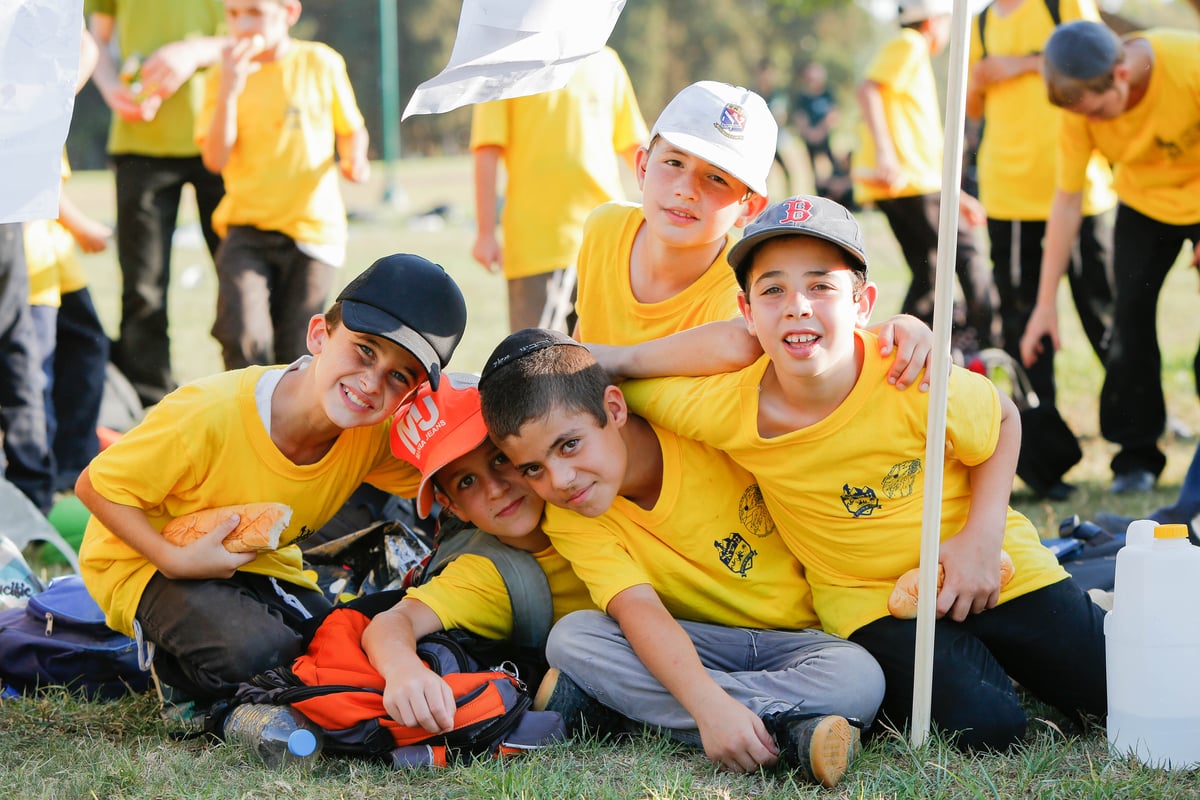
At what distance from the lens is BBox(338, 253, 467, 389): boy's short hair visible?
284cm

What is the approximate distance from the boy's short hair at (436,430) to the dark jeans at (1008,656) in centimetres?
96

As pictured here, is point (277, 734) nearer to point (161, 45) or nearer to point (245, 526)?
point (245, 526)

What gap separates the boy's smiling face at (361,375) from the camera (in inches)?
115

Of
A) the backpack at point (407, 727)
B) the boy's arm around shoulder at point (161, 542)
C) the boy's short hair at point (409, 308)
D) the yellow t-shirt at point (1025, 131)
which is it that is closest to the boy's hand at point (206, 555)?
the boy's arm around shoulder at point (161, 542)

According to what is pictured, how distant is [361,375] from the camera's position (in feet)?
9.55

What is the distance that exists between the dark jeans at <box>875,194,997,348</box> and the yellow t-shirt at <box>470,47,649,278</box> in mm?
Result: 1501

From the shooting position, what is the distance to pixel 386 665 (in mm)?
2738

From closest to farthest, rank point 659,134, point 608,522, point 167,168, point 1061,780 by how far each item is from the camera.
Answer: point 1061,780
point 608,522
point 659,134
point 167,168

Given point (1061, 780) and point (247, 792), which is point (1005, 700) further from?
point (247, 792)

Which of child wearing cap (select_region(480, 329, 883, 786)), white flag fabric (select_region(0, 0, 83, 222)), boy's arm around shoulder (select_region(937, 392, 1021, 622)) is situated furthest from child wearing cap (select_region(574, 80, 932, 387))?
white flag fabric (select_region(0, 0, 83, 222))

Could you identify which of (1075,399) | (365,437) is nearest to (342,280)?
(1075,399)

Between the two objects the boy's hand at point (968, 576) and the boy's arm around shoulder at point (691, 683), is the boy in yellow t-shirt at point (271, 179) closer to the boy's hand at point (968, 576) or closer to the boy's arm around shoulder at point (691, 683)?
the boy's arm around shoulder at point (691, 683)

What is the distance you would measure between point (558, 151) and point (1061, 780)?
10.6 ft

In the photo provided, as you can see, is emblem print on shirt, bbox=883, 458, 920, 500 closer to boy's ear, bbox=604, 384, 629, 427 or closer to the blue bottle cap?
boy's ear, bbox=604, 384, 629, 427
